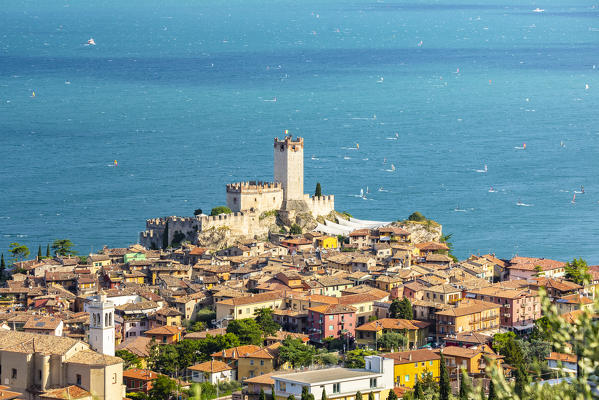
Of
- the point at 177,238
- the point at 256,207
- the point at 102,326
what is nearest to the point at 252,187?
the point at 256,207

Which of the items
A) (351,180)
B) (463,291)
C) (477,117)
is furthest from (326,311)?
(477,117)

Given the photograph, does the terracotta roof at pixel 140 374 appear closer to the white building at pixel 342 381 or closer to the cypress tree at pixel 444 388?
the white building at pixel 342 381

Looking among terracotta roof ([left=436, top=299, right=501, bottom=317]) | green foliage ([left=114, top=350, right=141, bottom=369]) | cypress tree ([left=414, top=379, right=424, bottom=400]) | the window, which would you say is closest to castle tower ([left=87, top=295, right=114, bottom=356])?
green foliage ([left=114, top=350, right=141, bottom=369])

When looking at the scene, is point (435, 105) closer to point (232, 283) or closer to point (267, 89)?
A: point (267, 89)

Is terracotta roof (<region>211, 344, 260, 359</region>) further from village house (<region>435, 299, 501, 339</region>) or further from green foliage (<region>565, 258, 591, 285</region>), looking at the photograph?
green foliage (<region>565, 258, 591, 285</region>)

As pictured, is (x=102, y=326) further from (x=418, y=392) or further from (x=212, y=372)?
(x=418, y=392)

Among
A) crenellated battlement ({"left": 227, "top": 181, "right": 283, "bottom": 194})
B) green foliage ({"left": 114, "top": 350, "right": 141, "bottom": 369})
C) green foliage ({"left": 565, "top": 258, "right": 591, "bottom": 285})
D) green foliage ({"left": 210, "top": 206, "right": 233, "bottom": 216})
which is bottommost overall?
green foliage ({"left": 114, "top": 350, "right": 141, "bottom": 369})
